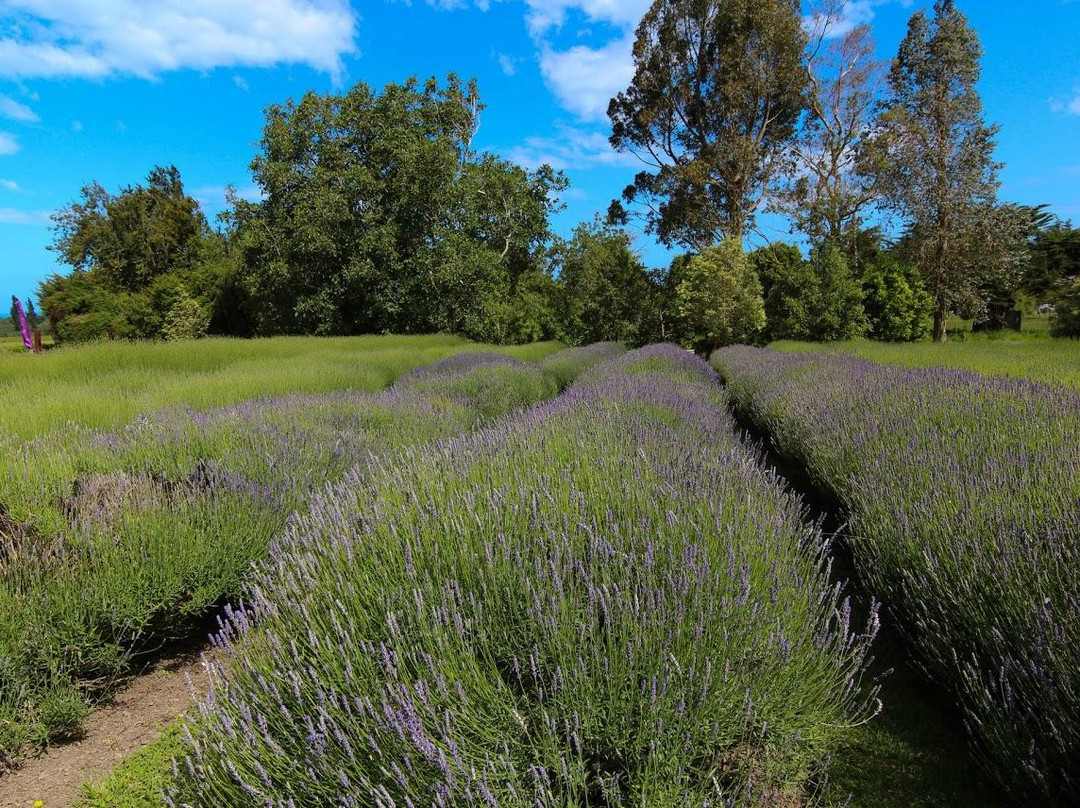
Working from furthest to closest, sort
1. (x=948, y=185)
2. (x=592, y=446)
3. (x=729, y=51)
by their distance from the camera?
1. (x=729, y=51)
2. (x=948, y=185)
3. (x=592, y=446)

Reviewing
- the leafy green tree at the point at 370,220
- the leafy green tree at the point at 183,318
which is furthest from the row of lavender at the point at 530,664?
the leafy green tree at the point at 183,318

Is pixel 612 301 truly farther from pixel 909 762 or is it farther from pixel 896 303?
pixel 909 762

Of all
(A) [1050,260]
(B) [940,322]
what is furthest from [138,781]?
(A) [1050,260]

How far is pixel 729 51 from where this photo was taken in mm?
25406

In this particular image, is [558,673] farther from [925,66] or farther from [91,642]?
[925,66]

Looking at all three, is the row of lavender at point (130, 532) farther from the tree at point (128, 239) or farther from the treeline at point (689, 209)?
the tree at point (128, 239)

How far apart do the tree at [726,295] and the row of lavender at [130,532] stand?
21349mm

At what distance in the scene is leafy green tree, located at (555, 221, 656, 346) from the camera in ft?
98.3

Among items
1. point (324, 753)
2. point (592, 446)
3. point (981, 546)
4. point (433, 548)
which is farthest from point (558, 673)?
point (981, 546)

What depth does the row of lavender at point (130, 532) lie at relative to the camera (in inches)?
99.0

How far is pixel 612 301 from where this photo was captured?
29.8 metres

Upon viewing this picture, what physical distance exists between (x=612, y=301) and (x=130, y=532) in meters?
28.3

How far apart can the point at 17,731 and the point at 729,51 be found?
3108cm

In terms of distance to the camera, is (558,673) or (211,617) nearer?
(558,673)
